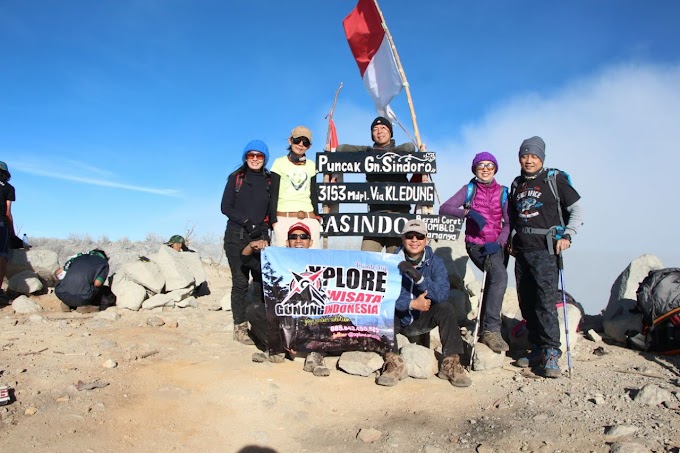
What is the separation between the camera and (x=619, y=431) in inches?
156

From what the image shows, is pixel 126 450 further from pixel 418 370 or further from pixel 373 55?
pixel 373 55

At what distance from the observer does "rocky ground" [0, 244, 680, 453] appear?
13.5 feet

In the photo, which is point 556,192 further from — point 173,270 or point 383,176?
point 173,270

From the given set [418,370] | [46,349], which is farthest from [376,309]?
[46,349]

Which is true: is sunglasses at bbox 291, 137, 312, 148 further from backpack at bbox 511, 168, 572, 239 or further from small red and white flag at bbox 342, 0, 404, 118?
backpack at bbox 511, 168, 572, 239

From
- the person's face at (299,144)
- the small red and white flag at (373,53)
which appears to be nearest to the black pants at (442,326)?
the person's face at (299,144)

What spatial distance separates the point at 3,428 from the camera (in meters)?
4.18

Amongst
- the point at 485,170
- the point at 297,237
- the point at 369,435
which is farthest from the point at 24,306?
the point at 485,170

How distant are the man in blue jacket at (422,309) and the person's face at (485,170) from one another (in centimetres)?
110

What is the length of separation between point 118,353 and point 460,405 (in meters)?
4.23

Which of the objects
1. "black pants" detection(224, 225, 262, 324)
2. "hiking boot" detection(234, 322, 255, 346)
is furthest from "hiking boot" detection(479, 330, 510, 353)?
"hiking boot" detection(234, 322, 255, 346)

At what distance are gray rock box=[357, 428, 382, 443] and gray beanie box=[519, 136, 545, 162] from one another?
3597 mm

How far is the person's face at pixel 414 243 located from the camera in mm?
5836

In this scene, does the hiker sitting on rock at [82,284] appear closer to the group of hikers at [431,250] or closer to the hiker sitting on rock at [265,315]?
the group of hikers at [431,250]
